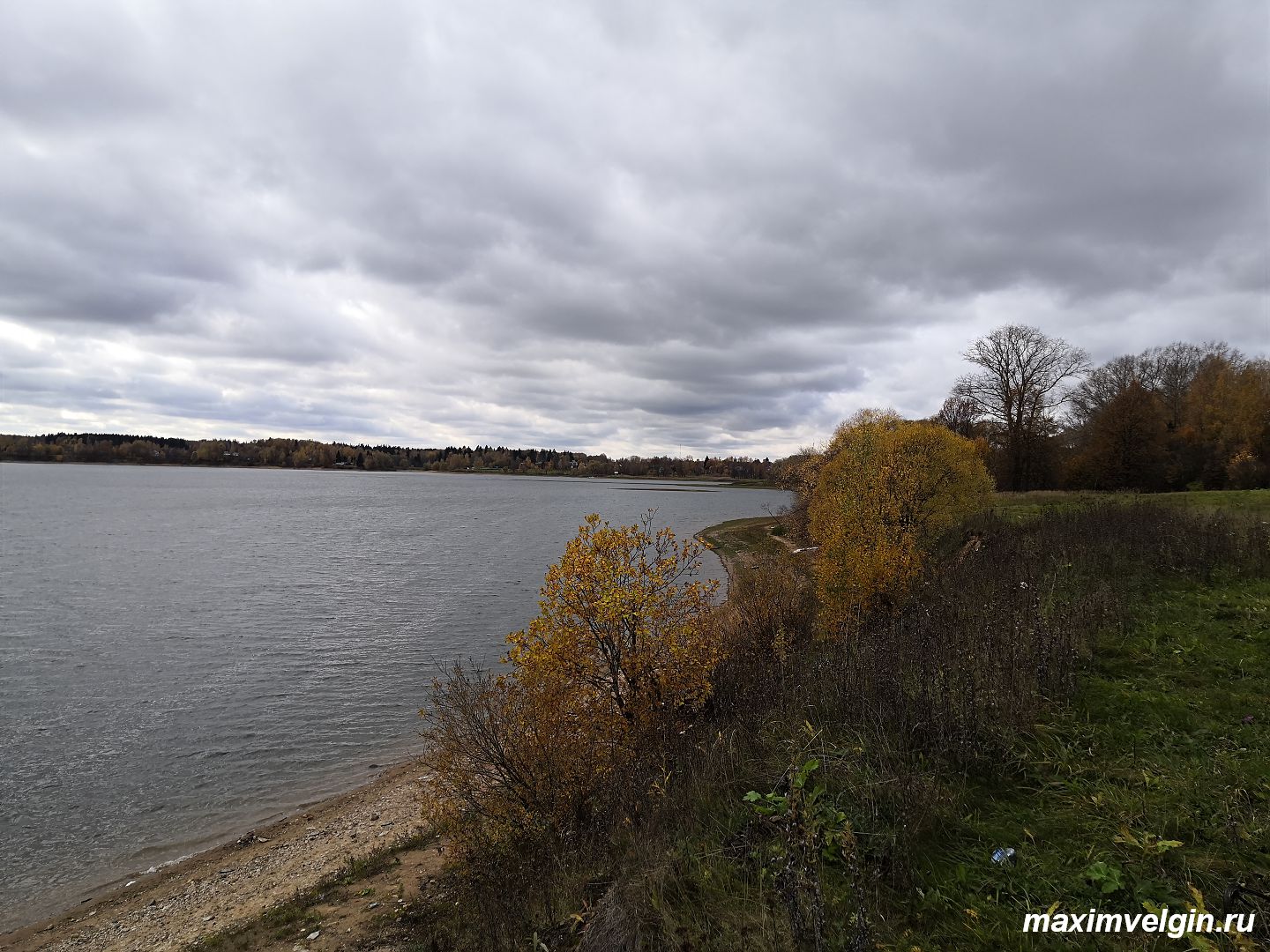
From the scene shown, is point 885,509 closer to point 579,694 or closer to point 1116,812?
point 579,694

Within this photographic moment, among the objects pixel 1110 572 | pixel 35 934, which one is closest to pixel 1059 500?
pixel 1110 572

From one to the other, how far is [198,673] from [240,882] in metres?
15.3

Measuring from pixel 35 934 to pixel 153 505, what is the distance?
105163 millimetres

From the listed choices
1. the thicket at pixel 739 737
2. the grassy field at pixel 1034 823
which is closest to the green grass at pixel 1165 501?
the thicket at pixel 739 737

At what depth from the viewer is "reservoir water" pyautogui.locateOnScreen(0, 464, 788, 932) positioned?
597 inches

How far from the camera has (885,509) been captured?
26594mm

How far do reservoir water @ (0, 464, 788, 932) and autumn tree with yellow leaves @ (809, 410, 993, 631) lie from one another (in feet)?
47.4

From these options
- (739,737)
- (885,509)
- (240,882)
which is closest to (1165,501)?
(885,509)

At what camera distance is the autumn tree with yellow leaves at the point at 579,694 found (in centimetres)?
1105

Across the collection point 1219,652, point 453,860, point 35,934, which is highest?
point 1219,652

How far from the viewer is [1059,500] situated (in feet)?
110

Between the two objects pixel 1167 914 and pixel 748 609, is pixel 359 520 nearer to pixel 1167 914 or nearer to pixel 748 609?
pixel 748 609

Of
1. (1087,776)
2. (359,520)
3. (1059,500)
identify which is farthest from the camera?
(359,520)

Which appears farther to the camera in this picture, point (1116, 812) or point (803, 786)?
point (803, 786)
